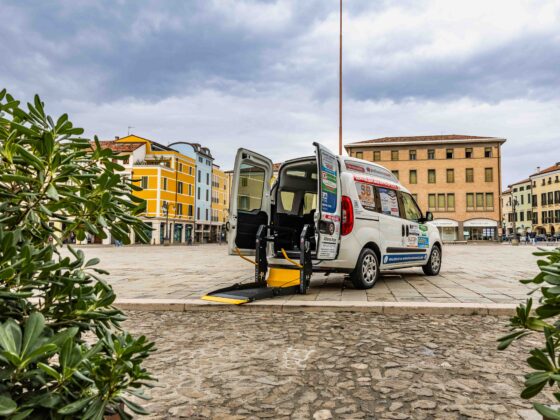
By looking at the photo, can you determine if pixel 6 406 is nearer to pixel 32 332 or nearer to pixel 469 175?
pixel 32 332

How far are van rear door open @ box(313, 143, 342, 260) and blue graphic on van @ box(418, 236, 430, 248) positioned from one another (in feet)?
11.2

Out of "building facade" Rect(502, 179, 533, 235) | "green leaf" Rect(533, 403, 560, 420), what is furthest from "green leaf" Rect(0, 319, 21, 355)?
"building facade" Rect(502, 179, 533, 235)

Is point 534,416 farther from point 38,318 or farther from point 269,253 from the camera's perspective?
point 269,253

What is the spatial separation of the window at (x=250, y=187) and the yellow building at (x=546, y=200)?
285ft

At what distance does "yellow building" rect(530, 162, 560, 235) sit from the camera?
8275 centimetres

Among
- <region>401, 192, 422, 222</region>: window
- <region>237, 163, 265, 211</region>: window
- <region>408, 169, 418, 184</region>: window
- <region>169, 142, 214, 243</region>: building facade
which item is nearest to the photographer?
<region>237, 163, 265, 211</region>: window

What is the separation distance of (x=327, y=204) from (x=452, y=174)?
57.0 metres

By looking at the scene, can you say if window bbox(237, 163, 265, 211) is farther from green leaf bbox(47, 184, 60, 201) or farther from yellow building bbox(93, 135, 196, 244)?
yellow building bbox(93, 135, 196, 244)

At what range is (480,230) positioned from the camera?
189 feet

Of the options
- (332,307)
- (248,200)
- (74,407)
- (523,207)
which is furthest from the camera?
(523,207)

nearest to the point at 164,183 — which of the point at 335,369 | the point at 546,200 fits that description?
the point at 335,369

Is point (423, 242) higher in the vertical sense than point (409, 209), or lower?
lower

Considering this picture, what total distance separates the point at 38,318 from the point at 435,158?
→ 6285 centimetres

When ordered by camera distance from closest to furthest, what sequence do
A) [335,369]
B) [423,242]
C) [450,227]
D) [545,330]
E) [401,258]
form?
[545,330], [335,369], [401,258], [423,242], [450,227]
